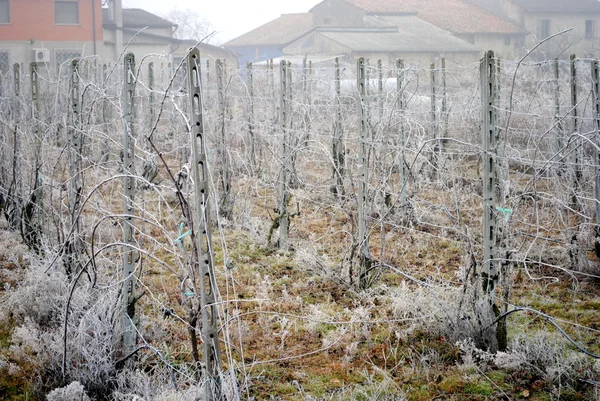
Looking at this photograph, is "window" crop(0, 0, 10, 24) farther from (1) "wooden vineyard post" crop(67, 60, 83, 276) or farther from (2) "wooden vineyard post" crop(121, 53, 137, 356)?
(2) "wooden vineyard post" crop(121, 53, 137, 356)

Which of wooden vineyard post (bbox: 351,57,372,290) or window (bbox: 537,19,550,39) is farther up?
window (bbox: 537,19,550,39)

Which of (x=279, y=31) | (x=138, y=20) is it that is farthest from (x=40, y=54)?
(x=279, y=31)

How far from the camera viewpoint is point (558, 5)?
48406 millimetres

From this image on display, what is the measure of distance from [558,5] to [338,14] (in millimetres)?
17412

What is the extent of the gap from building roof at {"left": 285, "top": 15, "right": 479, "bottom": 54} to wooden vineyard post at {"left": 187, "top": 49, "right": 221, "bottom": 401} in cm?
3210

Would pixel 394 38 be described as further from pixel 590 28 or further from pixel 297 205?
pixel 297 205

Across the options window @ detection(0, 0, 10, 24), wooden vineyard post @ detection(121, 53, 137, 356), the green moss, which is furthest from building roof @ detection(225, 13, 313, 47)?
the green moss

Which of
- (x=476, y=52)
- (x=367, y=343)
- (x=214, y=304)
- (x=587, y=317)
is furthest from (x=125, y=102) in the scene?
(x=476, y=52)

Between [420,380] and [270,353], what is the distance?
1027mm

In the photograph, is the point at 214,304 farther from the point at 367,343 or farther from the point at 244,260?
the point at 244,260

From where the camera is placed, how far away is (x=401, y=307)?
15.5 ft

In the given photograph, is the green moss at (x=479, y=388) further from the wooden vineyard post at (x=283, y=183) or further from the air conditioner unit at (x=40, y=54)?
the air conditioner unit at (x=40, y=54)

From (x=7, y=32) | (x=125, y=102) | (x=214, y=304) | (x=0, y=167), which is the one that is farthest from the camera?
(x=7, y=32)

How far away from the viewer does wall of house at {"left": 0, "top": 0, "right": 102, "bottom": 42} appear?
31.2 m
